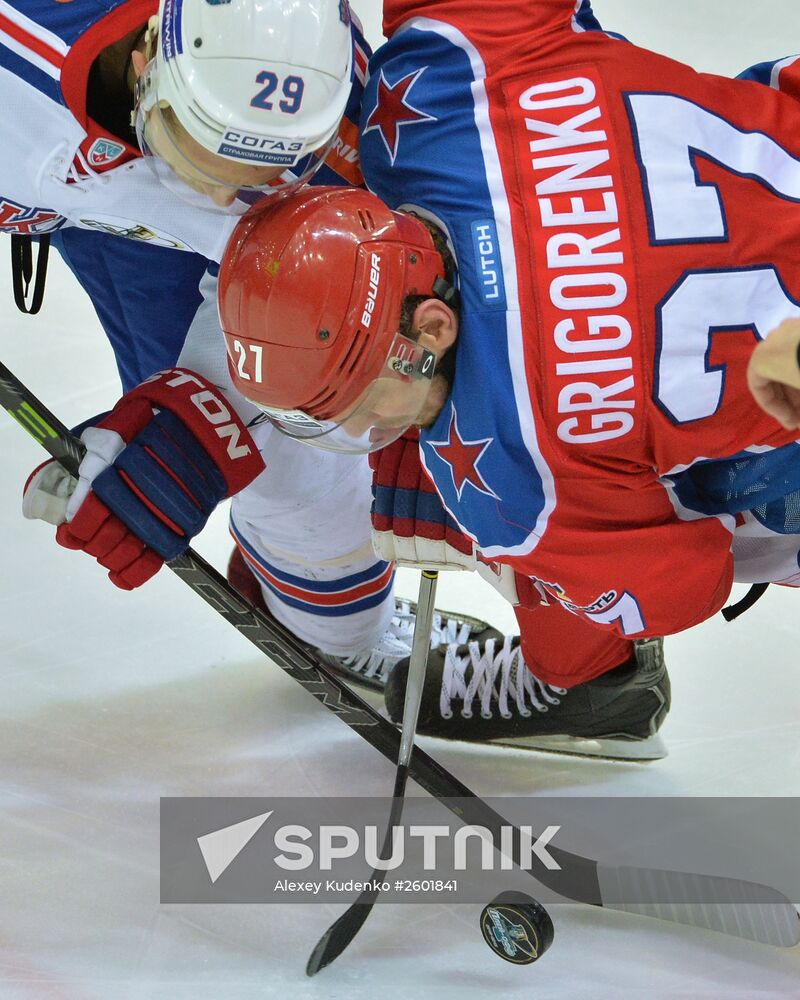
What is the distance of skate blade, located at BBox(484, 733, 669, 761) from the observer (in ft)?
7.07

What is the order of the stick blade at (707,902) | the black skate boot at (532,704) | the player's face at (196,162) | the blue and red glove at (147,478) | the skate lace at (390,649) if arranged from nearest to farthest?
1. the player's face at (196,162)
2. the blue and red glove at (147,478)
3. the stick blade at (707,902)
4. the black skate boot at (532,704)
5. the skate lace at (390,649)

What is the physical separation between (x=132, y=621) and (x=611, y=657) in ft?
2.94

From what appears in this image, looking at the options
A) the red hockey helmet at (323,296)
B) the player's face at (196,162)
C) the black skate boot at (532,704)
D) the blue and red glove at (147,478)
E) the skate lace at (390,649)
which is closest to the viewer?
the red hockey helmet at (323,296)

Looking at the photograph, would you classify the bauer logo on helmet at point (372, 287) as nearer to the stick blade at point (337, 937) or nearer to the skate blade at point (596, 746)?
the stick blade at point (337, 937)

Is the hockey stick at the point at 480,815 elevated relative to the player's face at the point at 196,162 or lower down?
lower down

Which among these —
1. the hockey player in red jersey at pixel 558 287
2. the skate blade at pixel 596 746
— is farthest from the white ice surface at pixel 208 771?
the hockey player in red jersey at pixel 558 287

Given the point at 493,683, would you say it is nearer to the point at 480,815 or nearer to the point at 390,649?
the point at 390,649

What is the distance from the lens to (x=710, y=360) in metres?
1.40

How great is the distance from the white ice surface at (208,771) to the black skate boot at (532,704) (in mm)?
37

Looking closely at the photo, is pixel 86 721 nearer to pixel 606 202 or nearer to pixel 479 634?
pixel 479 634

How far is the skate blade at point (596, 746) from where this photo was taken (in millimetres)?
2154

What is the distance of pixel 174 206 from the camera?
5.72 ft

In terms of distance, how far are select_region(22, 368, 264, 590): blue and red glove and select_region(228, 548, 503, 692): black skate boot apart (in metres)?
0.58

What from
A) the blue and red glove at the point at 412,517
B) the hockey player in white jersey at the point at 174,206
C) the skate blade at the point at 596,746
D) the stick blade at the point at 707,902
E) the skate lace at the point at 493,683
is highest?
the hockey player in white jersey at the point at 174,206
